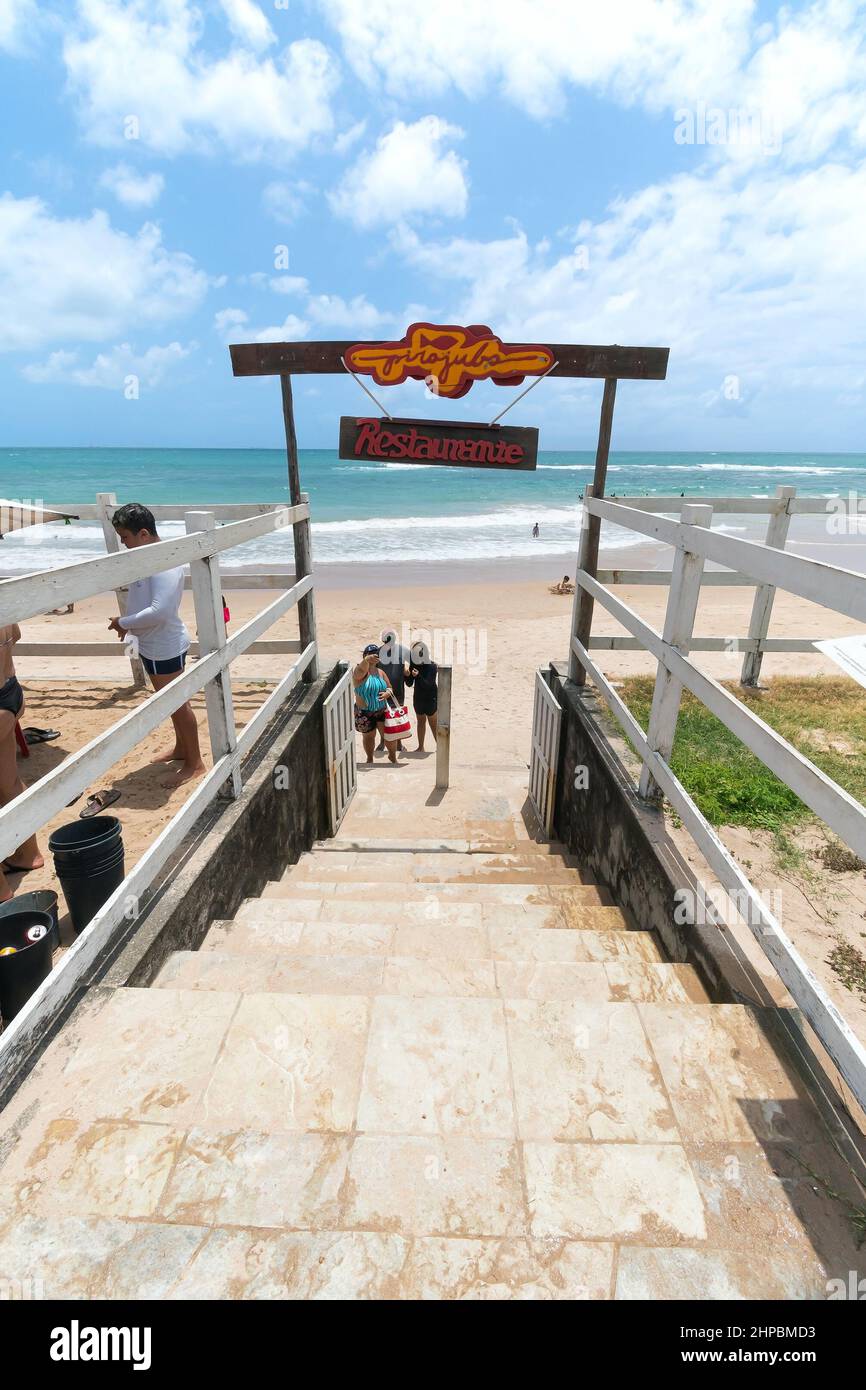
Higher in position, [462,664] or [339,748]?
[339,748]

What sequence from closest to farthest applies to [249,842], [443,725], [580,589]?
[249,842] < [580,589] < [443,725]

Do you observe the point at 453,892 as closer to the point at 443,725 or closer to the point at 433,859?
the point at 433,859

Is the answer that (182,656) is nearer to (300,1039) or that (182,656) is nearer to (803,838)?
(300,1039)

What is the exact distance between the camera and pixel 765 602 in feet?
22.1

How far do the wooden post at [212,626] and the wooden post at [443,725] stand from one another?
119 inches

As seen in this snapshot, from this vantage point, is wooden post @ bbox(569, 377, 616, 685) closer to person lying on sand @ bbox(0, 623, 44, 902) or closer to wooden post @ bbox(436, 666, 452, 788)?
wooden post @ bbox(436, 666, 452, 788)

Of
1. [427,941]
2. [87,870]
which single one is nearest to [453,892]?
[427,941]

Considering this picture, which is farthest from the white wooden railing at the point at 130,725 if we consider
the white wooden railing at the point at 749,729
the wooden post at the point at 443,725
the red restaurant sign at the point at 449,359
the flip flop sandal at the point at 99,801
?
the wooden post at the point at 443,725

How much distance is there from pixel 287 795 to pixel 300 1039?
2.85 m

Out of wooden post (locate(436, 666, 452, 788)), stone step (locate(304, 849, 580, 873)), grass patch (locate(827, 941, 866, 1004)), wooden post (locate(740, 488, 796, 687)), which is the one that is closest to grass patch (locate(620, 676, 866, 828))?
wooden post (locate(740, 488, 796, 687))

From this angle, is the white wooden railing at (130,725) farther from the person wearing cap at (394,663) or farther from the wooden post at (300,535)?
the person wearing cap at (394,663)

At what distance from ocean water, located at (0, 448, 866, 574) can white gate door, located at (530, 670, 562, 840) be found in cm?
240

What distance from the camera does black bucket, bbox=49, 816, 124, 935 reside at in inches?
114

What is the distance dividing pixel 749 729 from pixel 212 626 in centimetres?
246
